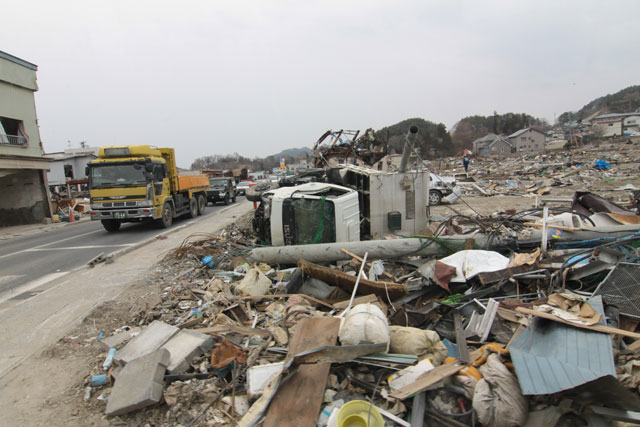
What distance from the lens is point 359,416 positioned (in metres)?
2.62

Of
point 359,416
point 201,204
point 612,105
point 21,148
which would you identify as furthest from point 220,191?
point 612,105

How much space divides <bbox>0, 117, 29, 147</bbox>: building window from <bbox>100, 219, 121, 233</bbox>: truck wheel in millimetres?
9001

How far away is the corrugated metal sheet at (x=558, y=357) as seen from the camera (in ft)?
8.51

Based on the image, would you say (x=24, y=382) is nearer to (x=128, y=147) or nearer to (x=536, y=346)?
(x=536, y=346)

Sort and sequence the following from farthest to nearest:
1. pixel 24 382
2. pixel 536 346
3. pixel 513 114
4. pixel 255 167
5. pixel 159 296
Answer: pixel 255 167 < pixel 513 114 < pixel 159 296 < pixel 24 382 < pixel 536 346

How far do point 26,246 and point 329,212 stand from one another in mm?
11771

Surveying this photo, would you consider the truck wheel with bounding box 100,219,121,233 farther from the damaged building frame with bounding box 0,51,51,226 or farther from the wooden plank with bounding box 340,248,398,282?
the wooden plank with bounding box 340,248,398,282

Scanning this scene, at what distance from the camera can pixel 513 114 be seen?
8788cm

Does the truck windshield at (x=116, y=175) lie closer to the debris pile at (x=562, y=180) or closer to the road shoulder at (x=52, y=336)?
the road shoulder at (x=52, y=336)

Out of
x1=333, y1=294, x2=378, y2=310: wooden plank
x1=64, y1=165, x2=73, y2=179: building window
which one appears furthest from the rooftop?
x1=64, y1=165, x2=73, y2=179: building window

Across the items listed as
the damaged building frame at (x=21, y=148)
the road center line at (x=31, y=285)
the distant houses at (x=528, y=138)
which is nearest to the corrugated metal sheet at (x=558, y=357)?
the road center line at (x=31, y=285)

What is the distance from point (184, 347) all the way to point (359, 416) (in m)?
2.05

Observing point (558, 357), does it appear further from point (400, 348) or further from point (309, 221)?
point (309, 221)

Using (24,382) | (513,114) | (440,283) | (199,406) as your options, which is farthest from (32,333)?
(513,114)
